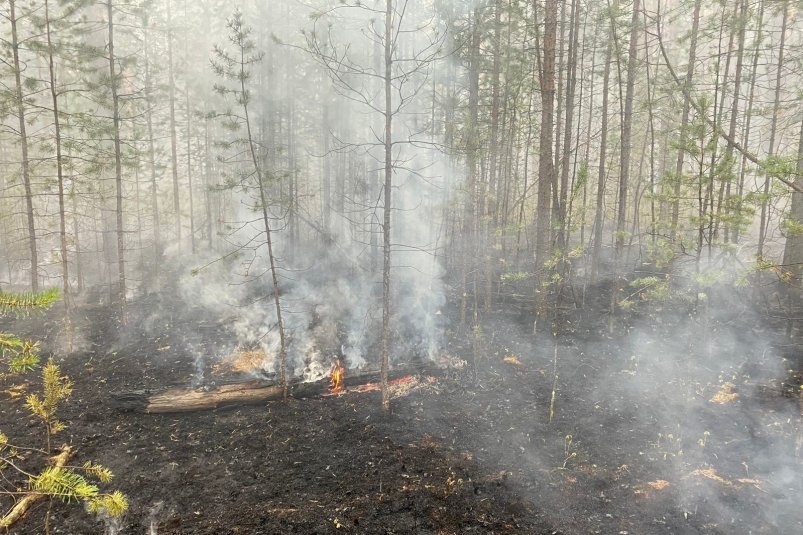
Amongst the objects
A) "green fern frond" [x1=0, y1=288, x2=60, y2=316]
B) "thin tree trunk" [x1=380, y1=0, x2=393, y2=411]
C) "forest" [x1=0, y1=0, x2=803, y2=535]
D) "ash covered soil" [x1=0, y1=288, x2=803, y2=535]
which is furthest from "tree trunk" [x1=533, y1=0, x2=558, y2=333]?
"green fern frond" [x1=0, y1=288, x2=60, y2=316]

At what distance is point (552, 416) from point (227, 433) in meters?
7.21

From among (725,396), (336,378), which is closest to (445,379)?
(336,378)

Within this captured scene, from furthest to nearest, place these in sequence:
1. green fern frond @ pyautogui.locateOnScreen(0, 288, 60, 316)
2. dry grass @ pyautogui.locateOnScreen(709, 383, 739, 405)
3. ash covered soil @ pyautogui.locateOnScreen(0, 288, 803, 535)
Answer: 1. dry grass @ pyautogui.locateOnScreen(709, 383, 739, 405)
2. ash covered soil @ pyautogui.locateOnScreen(0, 288, 803, 535)
3. green fern frond @ pyautogui.locateOnScreen(0, 288, 60, 316)

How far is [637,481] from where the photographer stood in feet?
23.2

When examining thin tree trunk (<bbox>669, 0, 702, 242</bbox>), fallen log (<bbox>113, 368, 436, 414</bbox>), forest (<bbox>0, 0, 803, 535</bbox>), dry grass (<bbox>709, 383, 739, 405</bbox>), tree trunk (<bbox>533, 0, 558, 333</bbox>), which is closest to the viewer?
forest (<bbox>0, 0, 803, 535</bbox>)

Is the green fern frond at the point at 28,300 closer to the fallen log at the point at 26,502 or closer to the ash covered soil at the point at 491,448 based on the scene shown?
the fallen log at the point at 26,502

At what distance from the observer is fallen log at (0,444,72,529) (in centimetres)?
613

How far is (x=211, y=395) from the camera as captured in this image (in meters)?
9.99

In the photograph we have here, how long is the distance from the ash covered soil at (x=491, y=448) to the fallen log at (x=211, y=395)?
18 centimetres

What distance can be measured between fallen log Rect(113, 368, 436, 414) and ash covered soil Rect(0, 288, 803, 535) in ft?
0.60

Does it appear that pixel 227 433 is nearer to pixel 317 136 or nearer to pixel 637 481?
pixel 637 481

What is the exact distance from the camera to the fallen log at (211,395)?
981cm

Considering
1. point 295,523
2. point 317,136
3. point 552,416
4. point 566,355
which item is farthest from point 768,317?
point 317,136

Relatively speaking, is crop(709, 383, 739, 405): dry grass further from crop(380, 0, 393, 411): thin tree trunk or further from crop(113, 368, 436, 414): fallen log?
crop(113, 368, 436, 414): fallen log
